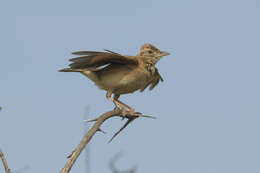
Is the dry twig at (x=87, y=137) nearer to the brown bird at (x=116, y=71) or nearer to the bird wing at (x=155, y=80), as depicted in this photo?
the brown bird at (x=116, y=71)

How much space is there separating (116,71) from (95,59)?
0.80 meters

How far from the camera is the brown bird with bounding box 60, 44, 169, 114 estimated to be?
5992 millimetres

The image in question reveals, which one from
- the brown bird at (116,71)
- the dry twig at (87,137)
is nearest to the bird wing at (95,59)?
the brown bird at (116,71)

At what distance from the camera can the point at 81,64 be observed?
6.04m

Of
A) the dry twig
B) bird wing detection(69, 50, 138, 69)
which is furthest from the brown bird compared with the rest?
the dry twig

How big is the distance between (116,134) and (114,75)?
246cm

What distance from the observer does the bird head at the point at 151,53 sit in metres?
7.44

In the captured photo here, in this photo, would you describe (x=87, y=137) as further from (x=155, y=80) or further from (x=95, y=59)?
(x=155, y=80)

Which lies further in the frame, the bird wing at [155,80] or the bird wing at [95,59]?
the bird wing at [155,80]

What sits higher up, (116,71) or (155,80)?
(116,71)

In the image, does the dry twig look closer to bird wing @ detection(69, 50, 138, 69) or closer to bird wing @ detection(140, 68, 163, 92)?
bird wing @ detection(69, 50, 138, 69)

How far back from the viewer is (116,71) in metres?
6.59

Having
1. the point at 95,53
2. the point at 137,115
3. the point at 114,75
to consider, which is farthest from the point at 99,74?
the point at 137,115

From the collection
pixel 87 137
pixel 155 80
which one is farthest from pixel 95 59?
pixel 87 137
